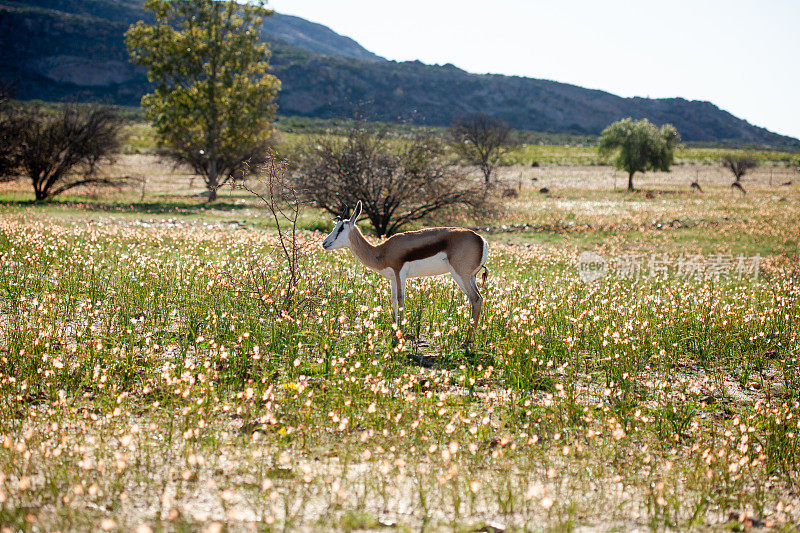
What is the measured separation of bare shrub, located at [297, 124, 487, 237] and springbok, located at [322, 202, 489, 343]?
14.7 metres

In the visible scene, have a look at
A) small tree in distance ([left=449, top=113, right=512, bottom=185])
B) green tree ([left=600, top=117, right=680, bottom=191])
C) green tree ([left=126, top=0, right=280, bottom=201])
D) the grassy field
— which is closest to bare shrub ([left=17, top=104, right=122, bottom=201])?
green tree ([left=126, top=0, right=280, bottom=201])

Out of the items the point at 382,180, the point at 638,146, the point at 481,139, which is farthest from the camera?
the point at 638,146

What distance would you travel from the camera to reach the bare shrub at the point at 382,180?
24.8 m

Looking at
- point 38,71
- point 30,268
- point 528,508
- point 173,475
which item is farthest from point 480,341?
point 38,71

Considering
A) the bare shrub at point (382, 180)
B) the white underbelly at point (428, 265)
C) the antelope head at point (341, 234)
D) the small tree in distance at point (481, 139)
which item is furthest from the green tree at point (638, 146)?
the antelope head at point (341, 234)

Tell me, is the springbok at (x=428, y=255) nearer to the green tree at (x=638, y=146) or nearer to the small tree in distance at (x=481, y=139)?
the small tree in distance at (x=481, y=139)

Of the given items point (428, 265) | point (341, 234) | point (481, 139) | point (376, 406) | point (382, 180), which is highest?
point (481, 139)

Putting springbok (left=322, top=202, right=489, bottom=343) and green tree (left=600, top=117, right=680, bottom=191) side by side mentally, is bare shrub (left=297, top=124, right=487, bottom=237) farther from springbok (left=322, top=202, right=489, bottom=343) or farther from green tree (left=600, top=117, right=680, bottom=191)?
green tree (left=600, top=117, right=680, bottom=191)

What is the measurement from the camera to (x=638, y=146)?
66250 mm

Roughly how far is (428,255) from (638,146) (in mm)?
63740

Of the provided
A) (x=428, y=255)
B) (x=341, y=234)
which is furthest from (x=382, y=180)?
(x=428, y=255)

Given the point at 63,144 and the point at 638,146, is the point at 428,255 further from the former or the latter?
the point at 638,146

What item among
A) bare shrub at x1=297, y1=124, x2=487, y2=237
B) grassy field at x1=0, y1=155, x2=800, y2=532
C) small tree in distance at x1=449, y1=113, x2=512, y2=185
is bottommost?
grassy field at x1=0, y1=155, x2=800, y2=532

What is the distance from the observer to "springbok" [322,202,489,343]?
32.8 feet
